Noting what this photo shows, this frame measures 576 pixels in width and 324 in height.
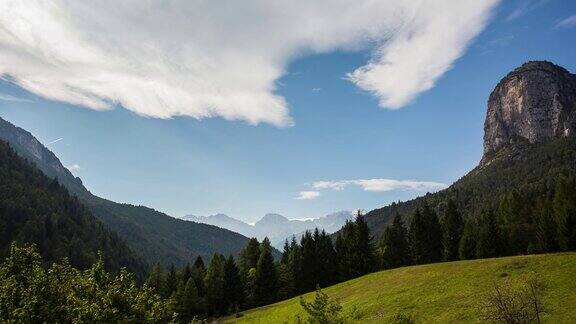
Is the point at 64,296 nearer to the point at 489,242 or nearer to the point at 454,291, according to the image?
the point at 454,291

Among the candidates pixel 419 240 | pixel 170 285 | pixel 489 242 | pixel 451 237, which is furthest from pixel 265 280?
pixel 489 242

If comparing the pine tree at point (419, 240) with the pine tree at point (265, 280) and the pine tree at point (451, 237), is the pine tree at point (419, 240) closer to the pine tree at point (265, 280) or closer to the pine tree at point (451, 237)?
the pine tree at point (451, 237)

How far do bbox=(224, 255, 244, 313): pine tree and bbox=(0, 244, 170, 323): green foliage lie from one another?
218 ft

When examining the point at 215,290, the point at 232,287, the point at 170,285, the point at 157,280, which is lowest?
the point at 215,290

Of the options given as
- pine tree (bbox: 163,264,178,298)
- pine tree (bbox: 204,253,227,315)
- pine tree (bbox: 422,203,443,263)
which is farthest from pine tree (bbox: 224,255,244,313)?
pine tree (bbox: 422,203,443,263)

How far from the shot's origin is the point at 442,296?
4606cm

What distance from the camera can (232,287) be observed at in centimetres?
9494

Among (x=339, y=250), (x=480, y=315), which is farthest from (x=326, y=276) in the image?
(x=480, y=315)

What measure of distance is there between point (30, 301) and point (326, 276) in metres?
84.5

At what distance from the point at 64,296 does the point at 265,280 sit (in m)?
72.0

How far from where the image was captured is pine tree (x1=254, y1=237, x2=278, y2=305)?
94.2 meters

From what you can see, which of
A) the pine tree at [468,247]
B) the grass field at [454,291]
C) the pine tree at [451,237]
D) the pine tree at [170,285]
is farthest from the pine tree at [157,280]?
the pine tree at [468,247]

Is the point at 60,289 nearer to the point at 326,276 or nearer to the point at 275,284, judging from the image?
the point at 275,284

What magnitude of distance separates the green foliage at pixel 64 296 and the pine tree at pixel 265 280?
65920 mm
